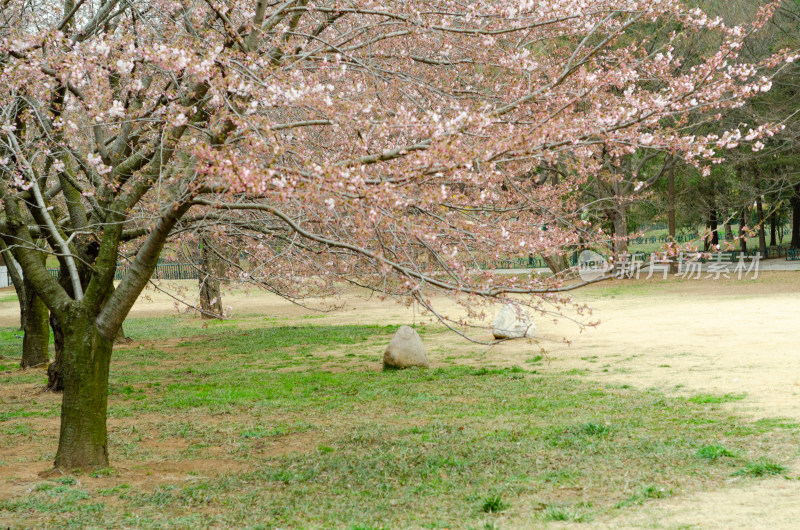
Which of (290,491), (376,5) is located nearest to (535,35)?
(376,5)

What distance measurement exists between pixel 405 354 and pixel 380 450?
5595 mm

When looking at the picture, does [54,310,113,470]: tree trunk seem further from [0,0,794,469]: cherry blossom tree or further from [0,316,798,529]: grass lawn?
[0,316,798,529]: grass lawn

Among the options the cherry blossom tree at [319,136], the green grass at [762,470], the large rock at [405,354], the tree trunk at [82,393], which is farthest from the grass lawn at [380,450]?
the cherry blossom tree at [319,136]

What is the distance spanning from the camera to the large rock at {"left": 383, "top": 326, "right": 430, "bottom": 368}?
43.0ft

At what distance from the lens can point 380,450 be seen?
7531mm

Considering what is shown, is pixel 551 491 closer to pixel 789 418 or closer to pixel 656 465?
pixel 656 465

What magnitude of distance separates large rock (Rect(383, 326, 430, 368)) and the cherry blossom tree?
3027 mm

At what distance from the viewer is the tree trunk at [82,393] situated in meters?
6.66

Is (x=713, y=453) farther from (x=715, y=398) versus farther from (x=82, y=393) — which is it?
(x=82, y=393)

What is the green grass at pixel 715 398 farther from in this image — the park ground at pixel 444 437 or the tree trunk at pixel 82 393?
the tree trunk at pixel 82 393

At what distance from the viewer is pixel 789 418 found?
777 cm

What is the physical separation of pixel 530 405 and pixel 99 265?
5.57m

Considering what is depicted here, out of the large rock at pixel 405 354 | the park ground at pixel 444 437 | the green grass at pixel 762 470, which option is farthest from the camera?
the large rock at pixel 405 354

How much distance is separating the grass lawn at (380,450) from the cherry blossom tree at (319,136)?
52.4 inches
